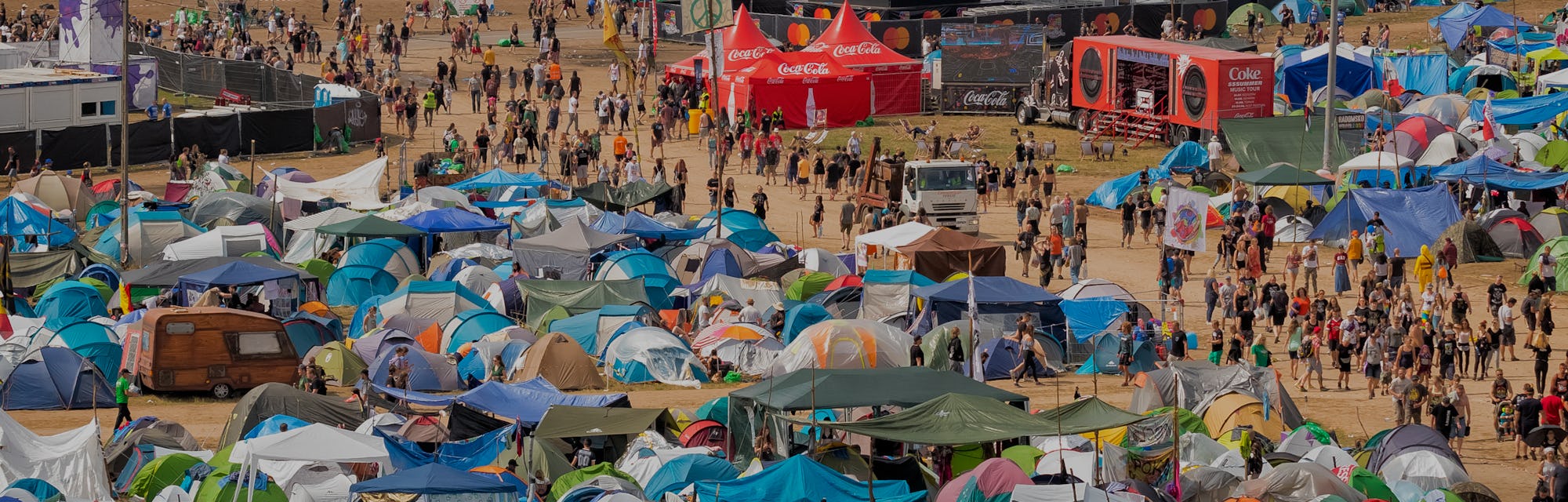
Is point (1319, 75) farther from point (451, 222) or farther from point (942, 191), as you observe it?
point (451, 222)

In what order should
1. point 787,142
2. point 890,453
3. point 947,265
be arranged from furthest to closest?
point 787,142 < point 947,265 < point 890,453

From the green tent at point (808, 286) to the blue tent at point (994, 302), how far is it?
10.0ft

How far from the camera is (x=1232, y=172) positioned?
50.4 m

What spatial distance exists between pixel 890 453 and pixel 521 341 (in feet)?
30.9

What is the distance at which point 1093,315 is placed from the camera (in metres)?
34.8

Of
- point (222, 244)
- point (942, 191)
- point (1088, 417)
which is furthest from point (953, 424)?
point (222, 244)

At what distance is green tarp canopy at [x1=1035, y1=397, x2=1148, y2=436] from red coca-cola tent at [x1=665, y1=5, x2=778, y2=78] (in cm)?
3315

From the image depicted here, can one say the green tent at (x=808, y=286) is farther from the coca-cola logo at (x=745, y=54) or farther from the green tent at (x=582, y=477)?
the coca-cola logo at (x=745, y=54)

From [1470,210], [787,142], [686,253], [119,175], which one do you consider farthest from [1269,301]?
[119,175]

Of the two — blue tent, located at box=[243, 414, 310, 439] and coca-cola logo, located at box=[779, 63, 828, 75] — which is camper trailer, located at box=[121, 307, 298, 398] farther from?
coca-cola logo, located at box=[779, 63, 828, 75]

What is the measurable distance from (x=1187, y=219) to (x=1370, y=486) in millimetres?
13338

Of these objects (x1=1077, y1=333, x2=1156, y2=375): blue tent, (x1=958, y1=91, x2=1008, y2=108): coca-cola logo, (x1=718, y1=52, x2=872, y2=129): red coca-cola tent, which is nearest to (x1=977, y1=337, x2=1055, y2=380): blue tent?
(x1=1077, y1=333, x2=1156, y2=375): blue tent

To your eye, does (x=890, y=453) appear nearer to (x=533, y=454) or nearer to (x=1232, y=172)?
(x=533, y=454)

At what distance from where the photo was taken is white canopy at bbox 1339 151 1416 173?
44656 mm
